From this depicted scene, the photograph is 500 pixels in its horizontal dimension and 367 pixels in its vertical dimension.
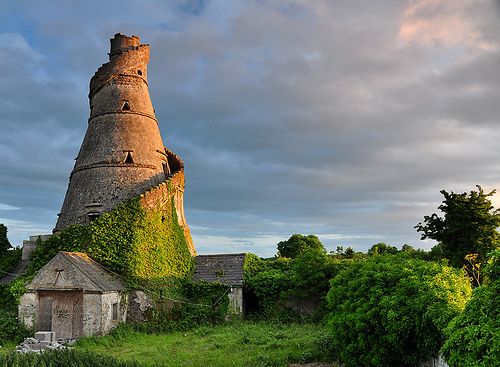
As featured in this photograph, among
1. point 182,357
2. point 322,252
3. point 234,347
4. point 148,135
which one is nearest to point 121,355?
point 182,357

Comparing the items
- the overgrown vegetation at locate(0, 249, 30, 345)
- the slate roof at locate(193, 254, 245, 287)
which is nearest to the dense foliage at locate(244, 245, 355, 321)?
the slate roof at locate(193, 254, 245, 287)

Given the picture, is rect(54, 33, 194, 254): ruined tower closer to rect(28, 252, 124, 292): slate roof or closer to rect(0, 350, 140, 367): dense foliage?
rect(28, 252, 124, 292): slate roof

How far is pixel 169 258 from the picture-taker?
25.8 metres

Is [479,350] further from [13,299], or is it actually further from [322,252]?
[13,299]

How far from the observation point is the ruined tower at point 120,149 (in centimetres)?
2597

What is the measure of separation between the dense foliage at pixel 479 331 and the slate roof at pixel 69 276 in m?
16.0

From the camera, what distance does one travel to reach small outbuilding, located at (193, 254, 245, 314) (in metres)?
25.0

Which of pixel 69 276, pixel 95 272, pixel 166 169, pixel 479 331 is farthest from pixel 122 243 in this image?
pixel 479 331

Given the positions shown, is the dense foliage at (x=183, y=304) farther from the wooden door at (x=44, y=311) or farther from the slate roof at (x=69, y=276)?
the wooden door at (x=44, y=311)

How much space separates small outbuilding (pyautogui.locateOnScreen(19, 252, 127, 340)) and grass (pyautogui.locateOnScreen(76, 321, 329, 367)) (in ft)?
3.31

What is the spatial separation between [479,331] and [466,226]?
62.2 ft

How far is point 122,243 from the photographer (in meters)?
23.7

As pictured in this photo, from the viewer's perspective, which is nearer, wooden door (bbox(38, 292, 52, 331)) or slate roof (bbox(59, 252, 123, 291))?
slate roof (bbox(59, 252, 123, 291))

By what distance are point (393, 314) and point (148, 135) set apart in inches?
784
